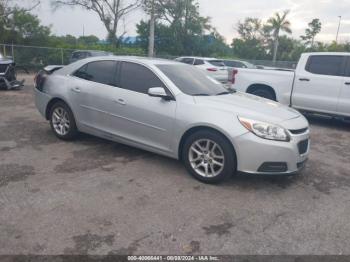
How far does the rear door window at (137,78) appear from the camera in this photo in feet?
15.8

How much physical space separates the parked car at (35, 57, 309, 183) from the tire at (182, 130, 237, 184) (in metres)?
0.01

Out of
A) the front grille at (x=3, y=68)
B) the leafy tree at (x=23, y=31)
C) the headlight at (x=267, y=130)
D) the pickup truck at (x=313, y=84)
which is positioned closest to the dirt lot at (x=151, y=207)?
the headlight at (x=267, y=130)

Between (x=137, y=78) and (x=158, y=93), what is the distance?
66 cm

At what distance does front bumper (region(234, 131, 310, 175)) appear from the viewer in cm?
401

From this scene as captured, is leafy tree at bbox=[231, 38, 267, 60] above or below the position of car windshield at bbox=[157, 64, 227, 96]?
above

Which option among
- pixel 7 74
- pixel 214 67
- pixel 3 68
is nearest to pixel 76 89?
pixel 3 68

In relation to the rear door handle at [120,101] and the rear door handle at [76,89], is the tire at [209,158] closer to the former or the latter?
the rear door handle at [120,101]

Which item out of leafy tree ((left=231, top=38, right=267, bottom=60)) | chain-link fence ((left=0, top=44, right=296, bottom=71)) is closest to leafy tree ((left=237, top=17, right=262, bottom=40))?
leafy tree ((left=231, top=38, right=267, bottom=60))

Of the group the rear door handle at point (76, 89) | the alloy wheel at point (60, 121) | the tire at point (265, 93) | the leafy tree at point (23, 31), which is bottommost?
the alloy wheel at point (60, 121)

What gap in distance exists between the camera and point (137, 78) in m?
4.98

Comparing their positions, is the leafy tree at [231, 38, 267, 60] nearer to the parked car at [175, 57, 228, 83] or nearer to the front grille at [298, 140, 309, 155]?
the parked car at [175, 57, 228, 83]

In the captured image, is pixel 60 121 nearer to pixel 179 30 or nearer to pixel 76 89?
pixel 76 89

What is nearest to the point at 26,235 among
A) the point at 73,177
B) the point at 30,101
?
the point at 73,177

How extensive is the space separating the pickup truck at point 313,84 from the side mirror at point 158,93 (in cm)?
515
